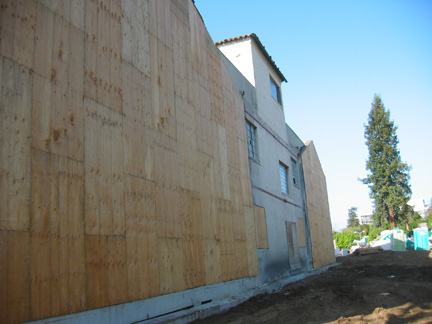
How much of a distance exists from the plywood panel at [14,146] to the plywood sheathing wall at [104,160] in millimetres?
13

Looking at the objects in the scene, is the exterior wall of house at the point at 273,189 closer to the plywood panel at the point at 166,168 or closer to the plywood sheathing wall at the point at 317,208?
the plywood sheathing wall at the point at 317,208

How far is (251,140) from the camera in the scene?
14.2 meters

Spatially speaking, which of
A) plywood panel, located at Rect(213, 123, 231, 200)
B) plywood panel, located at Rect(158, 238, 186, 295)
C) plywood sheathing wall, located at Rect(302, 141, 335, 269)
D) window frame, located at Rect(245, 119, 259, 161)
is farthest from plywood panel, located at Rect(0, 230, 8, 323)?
plywood sheathing wall, located at Rect(302, 141, 335, 269)

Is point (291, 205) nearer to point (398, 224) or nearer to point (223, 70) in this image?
point (223, 70)

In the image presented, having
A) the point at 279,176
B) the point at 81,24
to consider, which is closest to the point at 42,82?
the point at 81,24

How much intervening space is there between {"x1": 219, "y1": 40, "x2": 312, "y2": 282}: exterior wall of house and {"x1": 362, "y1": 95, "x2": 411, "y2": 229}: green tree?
30039 millimetres

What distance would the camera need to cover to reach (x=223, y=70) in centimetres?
1232

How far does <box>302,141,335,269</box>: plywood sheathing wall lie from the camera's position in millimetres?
21422

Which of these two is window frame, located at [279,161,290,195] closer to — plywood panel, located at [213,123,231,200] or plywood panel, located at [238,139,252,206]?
plywood panel, located at [238,139,252,206]

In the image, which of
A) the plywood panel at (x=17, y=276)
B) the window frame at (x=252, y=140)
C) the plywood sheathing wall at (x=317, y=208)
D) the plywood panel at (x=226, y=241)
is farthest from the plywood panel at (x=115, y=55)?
the plywood sheathing wall at (x=317, y=208)

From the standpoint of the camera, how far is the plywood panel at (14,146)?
4629 mm

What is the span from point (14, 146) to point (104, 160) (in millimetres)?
1672

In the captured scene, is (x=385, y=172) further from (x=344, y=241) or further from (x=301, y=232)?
(x=301, y=232)

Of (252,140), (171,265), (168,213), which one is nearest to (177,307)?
(171,265)
